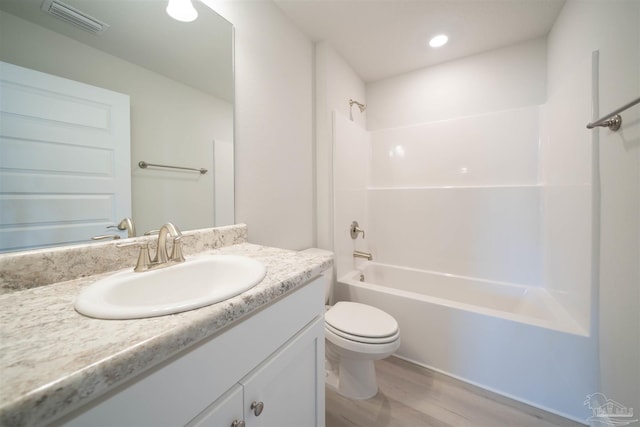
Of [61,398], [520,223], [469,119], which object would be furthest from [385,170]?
[61,398]

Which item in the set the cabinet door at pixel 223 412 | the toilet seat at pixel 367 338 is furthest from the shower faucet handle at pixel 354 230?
the cabinet door at pixel 223 412

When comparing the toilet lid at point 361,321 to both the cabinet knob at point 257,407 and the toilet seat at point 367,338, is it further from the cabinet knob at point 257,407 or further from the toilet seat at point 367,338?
the cabinet knob at point 257,407

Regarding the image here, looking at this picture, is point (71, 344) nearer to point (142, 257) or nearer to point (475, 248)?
point (142, 257)

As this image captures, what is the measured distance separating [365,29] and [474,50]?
3.33 feet

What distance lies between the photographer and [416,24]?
160 cm

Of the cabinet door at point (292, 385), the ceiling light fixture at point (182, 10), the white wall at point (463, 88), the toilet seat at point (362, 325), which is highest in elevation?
the white wall at point (463, 88)

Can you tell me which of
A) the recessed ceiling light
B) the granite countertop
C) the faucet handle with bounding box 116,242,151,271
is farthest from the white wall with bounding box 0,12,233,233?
the recessed ceiling light

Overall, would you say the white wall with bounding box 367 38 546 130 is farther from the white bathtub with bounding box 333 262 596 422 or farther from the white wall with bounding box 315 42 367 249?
the white bathtub with bounding box 333 262 596 422

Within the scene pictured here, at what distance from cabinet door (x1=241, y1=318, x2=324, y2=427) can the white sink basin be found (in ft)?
0.80

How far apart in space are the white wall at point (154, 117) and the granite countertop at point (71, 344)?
1.38ft

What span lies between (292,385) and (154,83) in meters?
1.24

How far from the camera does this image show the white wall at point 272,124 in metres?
1.25

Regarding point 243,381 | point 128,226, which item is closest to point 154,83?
point 128,226

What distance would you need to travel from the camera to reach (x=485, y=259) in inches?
74.5
